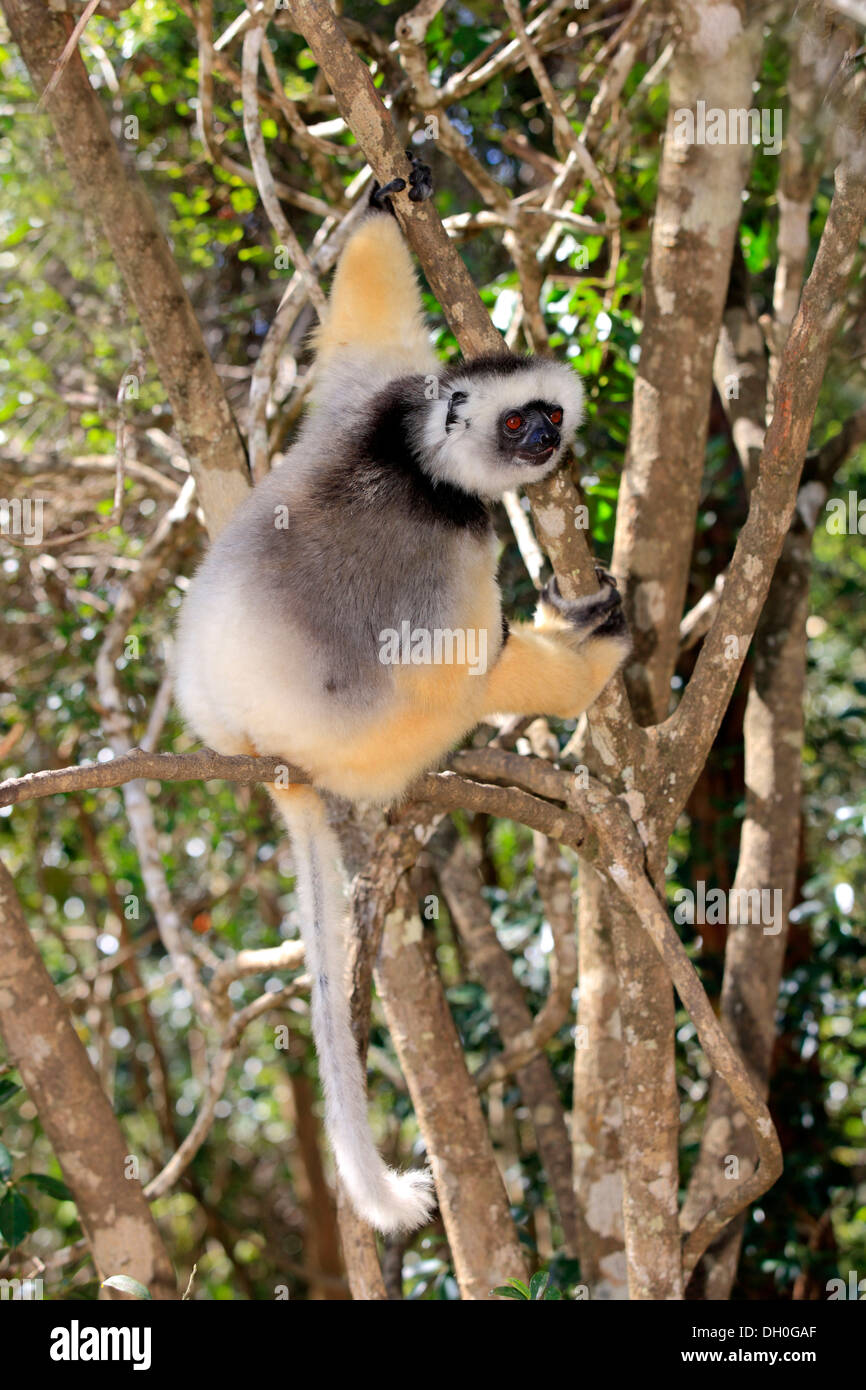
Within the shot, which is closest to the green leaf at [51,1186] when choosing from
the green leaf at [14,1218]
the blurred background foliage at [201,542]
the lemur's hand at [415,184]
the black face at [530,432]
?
the blurred background foliage at [201,542]

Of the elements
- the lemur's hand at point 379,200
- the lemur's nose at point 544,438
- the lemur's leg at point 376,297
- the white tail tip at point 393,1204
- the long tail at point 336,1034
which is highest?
the lemur's hand at point 379,200

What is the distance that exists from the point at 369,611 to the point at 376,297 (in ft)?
2.92

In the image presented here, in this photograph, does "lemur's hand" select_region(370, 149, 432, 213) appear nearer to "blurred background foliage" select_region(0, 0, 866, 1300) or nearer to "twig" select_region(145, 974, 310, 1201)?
"blurred background foliage" select_region(0, 0, 866, 1300)

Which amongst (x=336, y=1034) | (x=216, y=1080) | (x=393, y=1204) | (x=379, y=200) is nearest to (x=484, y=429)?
(x=379, y=200)

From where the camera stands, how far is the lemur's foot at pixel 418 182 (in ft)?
8.23

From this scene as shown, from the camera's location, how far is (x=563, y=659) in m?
2.91

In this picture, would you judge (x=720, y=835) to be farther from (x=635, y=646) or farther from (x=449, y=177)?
(x=449, y=177)

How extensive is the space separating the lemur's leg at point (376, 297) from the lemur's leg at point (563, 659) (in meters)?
0.78

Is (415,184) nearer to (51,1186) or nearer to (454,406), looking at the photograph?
Result: (454,406)

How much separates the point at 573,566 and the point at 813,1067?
8.60ft

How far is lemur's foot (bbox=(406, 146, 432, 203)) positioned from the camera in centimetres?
251

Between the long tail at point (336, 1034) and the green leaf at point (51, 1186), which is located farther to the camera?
the green leaf at point (51, 1186)

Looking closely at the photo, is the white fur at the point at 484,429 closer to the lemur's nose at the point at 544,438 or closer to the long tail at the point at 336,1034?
the lemur's nose at the point at 544,438

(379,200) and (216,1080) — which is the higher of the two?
(379,200)
